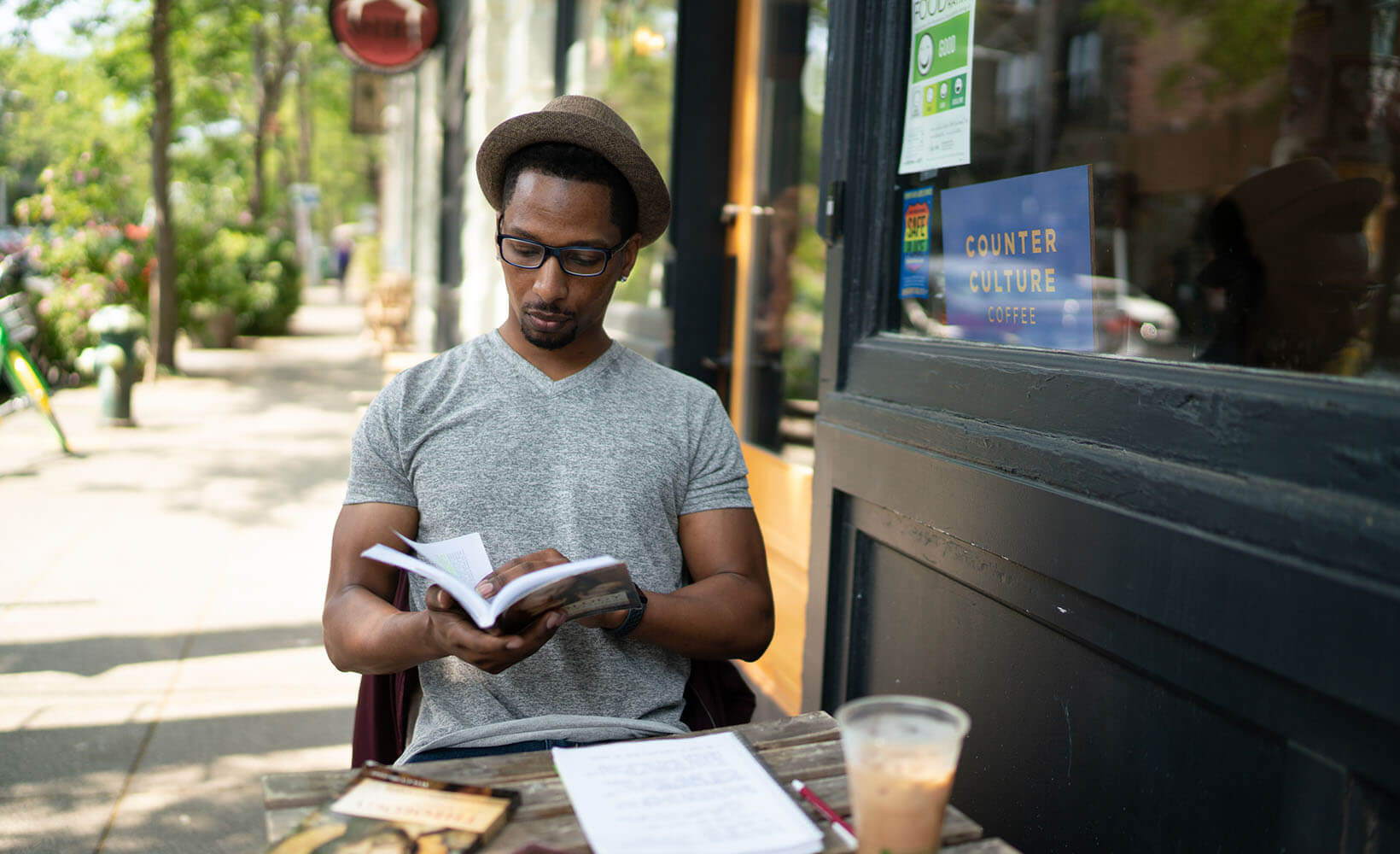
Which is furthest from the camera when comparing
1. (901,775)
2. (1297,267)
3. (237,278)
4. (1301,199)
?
(237,278)

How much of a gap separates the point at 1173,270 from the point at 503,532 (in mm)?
4798

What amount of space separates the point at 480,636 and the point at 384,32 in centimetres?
784

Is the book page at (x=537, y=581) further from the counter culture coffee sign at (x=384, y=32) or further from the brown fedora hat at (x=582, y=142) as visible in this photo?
the counter culture coffee sign at (x=384, y=32)

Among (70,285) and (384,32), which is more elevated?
(384,32)

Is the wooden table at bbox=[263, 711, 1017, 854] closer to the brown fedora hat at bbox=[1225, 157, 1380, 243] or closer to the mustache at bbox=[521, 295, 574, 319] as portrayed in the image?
the mustache at bbox=[521, 295, 574, 319]

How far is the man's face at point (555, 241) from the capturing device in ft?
6.59

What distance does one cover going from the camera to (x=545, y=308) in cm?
203

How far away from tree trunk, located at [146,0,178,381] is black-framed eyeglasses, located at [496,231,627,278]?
10008mm

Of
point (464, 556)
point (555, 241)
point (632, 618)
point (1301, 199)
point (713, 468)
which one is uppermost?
point (1301, 199)

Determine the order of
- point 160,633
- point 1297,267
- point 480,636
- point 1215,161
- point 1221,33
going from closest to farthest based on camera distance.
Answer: point 480,636 → point 1297,267 → point 160,633 → point 1215,161 → point 1221,33

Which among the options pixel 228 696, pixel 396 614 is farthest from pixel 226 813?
pixel 396 614

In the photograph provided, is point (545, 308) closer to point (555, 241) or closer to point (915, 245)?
point (555, 241)

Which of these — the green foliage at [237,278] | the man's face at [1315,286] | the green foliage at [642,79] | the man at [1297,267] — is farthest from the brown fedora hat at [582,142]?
the green foliage at [237,278]

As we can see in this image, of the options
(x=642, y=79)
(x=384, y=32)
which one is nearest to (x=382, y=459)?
(x=642, y=79)
